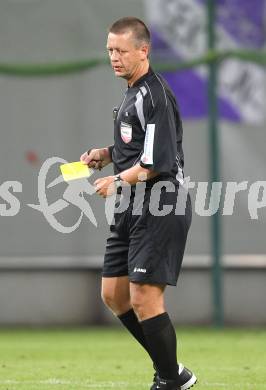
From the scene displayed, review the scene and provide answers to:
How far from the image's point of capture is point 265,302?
451 inches

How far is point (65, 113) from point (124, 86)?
0.67m

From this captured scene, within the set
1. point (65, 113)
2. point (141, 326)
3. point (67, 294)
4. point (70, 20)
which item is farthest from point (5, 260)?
point (141, 326)

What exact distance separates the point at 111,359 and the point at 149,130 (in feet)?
10.6

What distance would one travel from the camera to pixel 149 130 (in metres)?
6.04

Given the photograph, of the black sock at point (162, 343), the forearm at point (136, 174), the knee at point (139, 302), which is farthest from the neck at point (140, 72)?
the black sock at point (162, 343)

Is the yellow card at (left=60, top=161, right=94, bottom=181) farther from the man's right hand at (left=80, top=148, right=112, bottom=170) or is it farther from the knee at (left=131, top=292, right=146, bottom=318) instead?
the knee at (left=131, top=292, right=146, bottom=318)

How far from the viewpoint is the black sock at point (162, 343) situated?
6.19 metres

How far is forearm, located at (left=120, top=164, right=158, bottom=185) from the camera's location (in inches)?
239

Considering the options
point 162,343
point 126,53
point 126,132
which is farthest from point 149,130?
point 162,343

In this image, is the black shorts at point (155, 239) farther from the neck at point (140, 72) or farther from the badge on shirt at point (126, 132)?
the neck at point (140, 72)

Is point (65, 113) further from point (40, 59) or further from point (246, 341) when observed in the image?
point (246, 341)

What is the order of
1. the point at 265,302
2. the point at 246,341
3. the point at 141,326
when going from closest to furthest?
the point at 141,326 → the point at 246,341 → the point at 265,302

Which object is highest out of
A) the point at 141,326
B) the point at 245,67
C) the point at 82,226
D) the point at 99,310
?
the point at 245,67

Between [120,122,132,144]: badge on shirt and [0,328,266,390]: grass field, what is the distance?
1637mm
